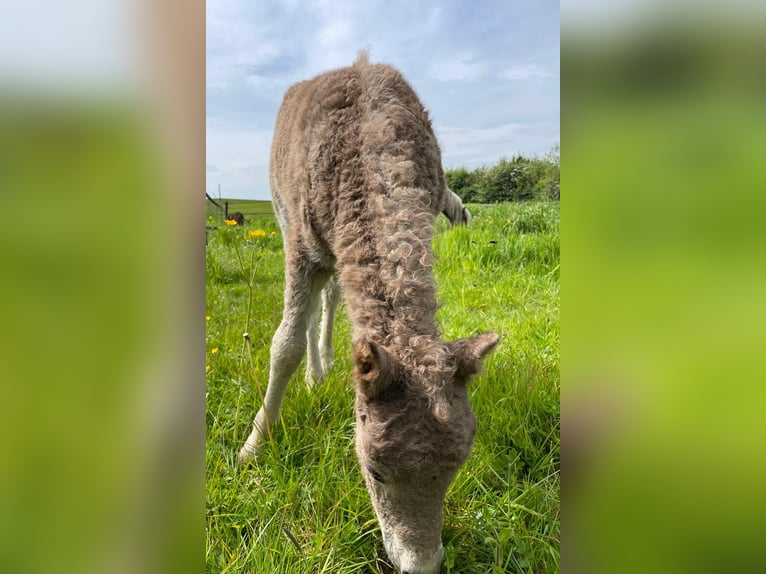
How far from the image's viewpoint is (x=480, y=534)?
2.72 m

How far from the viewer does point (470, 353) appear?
2211mm

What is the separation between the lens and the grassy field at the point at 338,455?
257 cm

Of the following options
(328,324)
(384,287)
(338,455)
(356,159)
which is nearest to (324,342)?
(328,324)

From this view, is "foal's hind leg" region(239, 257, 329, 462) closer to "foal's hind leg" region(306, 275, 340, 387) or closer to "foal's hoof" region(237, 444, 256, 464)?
"foal's hoof" region(237, 444, 256, 464)

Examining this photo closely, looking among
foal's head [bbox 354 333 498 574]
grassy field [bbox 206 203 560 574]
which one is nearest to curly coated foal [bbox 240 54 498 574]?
foal's head [bbox 354 333 498 574]

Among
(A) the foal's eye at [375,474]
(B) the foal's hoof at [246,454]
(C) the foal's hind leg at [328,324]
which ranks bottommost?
(B) the foal's hoof at [246,454]
